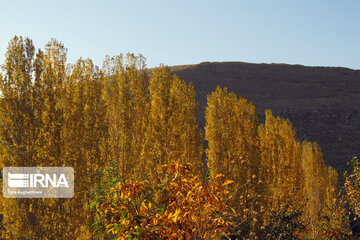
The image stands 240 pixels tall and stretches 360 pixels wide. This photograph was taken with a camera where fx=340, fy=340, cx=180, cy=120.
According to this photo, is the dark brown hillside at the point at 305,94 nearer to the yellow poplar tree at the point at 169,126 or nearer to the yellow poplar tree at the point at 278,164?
the yellow poplar tree at the point at 278,164

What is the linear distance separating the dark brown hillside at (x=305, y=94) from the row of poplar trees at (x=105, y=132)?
4375 centimetres

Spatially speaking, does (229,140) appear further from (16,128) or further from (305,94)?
(305,94)

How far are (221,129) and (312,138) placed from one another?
177 feet

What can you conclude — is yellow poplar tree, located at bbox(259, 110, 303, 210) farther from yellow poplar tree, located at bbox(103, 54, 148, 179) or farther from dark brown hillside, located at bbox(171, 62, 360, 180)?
dark brown hillside, located at bbox(171, 62, 360, 180)

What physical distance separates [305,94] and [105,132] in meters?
82.1

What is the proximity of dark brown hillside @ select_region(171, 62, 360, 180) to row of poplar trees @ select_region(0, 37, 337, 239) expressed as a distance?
43.7 metres

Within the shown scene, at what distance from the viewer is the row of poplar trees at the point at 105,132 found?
396 inches

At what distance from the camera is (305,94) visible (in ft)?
290

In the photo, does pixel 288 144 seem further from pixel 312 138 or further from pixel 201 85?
pixel 201 85

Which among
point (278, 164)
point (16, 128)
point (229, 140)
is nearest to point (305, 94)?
point (278, 164)

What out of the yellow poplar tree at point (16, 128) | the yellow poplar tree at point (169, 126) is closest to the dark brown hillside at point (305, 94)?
the yellow poplar tree at point (169, 126)

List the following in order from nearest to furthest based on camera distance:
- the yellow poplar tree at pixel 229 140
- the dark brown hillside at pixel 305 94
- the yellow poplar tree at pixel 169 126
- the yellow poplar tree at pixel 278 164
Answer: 1. the yellow poplar tree at pixel 169 126
2. the yellow poplar tree at pixel 229 140
3. the yellow poplar tree at pixel 278 164
4. the dark brown hillside at pixel 305 94

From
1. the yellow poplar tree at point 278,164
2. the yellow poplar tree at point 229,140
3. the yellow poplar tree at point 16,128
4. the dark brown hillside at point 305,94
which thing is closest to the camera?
the yellow poplar tree at point 16,128

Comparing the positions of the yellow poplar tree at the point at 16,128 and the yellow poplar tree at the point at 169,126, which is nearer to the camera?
the yellow poplar tree at the point at 16,128
